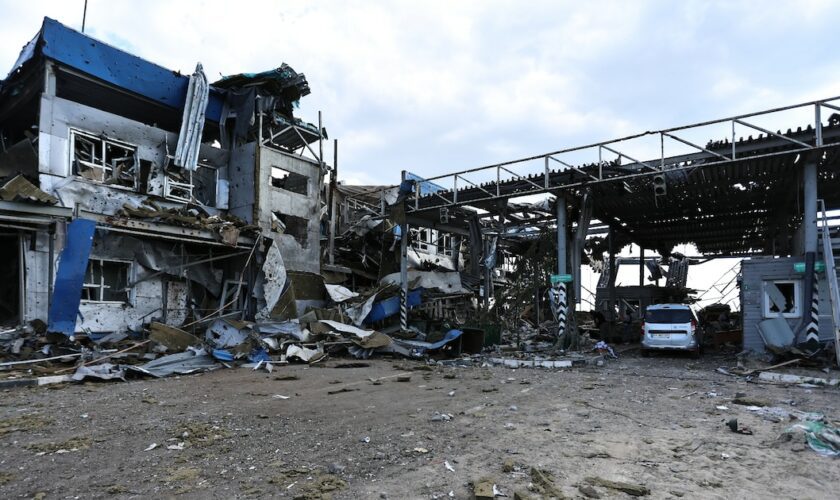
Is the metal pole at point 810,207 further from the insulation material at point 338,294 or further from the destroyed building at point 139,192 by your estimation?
the destroyed building at point 139,192

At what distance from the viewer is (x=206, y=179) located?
20.1 meters

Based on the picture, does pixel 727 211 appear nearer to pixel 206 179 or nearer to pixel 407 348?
pixel 407 348

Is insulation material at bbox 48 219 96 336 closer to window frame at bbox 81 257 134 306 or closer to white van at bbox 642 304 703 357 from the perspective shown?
window frame at bbox 81 257 134 306

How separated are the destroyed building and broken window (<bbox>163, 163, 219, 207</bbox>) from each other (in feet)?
0.15

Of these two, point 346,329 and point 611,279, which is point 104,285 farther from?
point 611,279

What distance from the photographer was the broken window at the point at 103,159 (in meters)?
16.0

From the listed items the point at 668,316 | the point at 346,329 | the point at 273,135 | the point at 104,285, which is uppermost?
the point at 273,135

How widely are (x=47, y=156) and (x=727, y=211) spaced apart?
79.9ft

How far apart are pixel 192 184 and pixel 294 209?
401cm

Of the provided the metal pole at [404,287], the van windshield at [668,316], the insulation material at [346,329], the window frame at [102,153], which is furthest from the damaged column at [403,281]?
the window frame at [102,153]

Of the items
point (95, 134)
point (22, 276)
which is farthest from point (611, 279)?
point (22, 276)

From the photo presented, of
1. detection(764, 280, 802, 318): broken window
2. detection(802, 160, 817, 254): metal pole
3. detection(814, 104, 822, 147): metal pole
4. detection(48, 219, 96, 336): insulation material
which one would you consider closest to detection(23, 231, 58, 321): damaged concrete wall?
detection(48, 219, 96, 336): insulation material

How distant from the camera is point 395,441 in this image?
601cm

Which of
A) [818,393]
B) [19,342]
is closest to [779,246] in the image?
[818,393]
